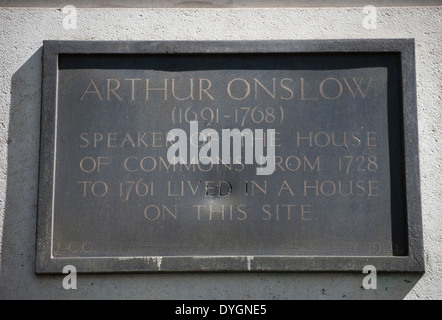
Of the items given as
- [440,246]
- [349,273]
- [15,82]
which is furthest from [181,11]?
[440,246]

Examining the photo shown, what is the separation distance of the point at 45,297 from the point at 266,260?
1.48 m

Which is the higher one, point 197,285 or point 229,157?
point 229,157

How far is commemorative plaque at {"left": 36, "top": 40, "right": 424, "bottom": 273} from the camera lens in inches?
128

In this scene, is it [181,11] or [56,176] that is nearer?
[56,176]

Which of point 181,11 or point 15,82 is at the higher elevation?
point 181,11

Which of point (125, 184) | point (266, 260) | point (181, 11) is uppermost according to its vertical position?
point (181, 11)

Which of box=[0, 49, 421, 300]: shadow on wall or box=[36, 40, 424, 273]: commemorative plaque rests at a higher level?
box=[36, 40, 424, 273]: commemorative plaque

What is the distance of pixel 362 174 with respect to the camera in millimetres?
3318

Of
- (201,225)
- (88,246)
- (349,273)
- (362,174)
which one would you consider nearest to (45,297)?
(88,246)

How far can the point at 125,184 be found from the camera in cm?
332

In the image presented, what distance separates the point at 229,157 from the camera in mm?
3348

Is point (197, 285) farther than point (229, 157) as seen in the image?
No

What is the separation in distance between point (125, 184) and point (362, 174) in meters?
1.61

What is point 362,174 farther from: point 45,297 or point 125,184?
point 45,297
